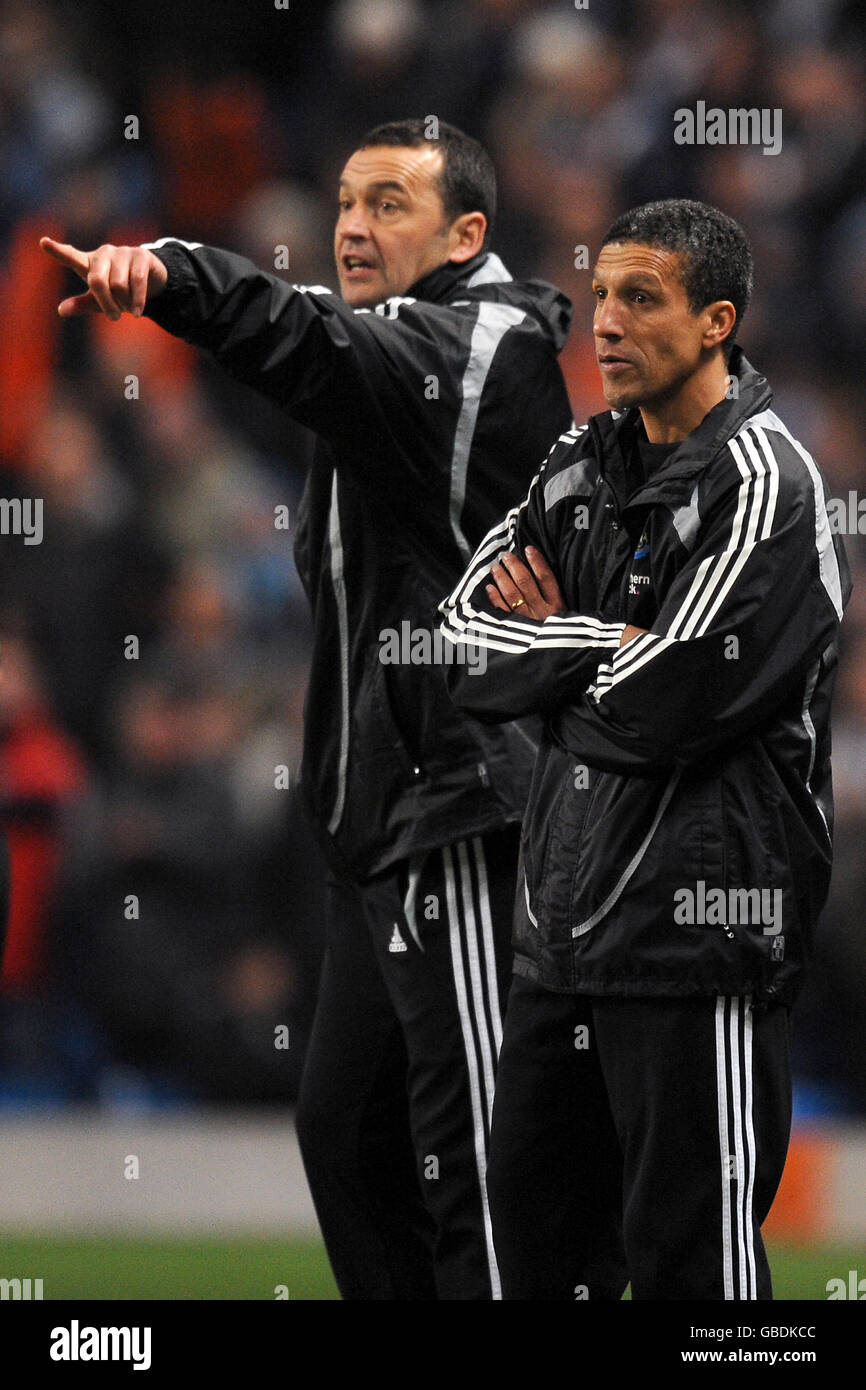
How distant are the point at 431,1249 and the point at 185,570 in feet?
11.4

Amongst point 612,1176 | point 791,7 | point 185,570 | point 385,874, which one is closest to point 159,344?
point 185,570

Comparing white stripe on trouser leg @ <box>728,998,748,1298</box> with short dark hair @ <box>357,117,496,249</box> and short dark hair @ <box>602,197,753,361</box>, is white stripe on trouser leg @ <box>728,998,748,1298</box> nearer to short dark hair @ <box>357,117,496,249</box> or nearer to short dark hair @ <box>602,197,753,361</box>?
short dark hair @ <box>602,197,753,361</box>

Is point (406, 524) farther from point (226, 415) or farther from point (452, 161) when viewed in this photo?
point (226, 415)

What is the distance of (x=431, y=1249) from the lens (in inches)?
144

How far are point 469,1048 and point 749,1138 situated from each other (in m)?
0.68

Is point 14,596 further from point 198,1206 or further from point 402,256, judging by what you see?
point 402,256

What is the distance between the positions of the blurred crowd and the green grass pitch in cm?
51

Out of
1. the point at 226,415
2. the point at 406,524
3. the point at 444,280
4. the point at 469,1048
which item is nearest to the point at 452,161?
the point at 444,280

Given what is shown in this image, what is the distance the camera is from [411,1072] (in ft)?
11.3

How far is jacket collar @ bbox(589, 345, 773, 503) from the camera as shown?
9.57 ft

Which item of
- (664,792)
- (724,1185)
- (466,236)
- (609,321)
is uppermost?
(466,236)

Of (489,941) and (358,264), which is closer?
(489,941)

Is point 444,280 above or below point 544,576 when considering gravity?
above

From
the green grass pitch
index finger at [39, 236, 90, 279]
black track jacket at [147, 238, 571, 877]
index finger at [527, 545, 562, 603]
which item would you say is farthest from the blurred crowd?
index finger at [39, 236, 90, 279]
